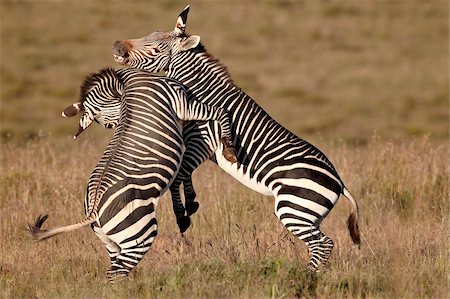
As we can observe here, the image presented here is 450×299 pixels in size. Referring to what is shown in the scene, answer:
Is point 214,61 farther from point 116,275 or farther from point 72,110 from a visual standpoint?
point 116,275

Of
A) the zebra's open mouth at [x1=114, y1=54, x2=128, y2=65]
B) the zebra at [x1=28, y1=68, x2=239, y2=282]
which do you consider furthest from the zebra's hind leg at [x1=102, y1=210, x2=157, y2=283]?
the zebra's open mouth at [x1=114, y1=54, x2=128, y2=65]

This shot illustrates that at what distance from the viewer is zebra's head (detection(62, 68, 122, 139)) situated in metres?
8.37

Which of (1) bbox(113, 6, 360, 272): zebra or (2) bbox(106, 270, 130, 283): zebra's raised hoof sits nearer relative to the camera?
(2) bbox(106, 270, 130, 283): zebra's raised hoof

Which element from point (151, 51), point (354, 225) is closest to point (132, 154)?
point (151, 51)

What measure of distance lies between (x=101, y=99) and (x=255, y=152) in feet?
5.03

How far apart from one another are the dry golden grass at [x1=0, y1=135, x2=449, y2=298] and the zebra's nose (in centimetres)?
188

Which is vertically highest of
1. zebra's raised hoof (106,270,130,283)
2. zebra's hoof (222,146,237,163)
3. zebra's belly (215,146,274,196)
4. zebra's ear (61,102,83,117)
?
zebra's ear (61,102,83,117)

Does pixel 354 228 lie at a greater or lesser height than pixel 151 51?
lesser

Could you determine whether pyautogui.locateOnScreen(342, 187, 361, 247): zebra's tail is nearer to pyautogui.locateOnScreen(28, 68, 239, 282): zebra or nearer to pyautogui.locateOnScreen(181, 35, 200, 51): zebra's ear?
pyautogui.locateOnScreen(28, 68, 239, 282): zebra

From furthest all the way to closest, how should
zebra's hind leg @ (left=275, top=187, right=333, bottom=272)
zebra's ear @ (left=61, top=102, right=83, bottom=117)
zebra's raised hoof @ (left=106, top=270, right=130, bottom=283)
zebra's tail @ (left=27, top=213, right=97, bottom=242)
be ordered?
zebra's ear @ (left=61, top=102, right=83, bottom=117) < zebra's hind leg @ (left=275, top=187, right=333, bottom=272) < zebra's raised hoof @ (left=106, top=270, right=130, bottom=283) < zebra's tail @ (left=27, top=213, right=97, bottom=242)

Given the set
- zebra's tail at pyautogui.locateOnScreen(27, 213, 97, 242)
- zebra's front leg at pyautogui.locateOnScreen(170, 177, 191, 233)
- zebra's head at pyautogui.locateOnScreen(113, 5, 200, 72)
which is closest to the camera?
zebra's tail at pyautogui.locateOnScreen(27, 213, 97, 242)

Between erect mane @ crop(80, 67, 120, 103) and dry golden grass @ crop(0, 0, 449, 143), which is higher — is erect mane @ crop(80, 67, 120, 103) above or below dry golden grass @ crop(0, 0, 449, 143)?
below

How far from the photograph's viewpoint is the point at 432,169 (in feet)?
37.9

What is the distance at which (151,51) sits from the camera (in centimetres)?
875
